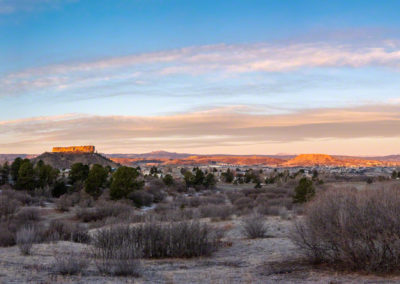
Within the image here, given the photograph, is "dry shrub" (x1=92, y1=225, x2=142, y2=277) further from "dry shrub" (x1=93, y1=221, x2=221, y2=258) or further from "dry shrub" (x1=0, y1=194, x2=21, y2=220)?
"dry shrub" (x1=0, y1=194, x2=21, y2=220)

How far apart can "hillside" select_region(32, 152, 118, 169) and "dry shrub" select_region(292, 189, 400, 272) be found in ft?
379

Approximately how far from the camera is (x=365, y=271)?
1027cm

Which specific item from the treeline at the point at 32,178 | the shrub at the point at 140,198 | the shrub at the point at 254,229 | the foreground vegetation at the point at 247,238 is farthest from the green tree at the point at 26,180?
the shrub at the point at 254,229

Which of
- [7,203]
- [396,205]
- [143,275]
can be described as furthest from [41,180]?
[396,205]

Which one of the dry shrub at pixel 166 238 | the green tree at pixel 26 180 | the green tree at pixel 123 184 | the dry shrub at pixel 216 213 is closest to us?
the dry shrub at pixel 166 238

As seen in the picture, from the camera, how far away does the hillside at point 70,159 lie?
12321cm

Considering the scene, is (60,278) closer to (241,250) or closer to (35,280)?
(35,280)

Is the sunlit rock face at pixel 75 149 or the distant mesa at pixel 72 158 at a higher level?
the sunlit rock face at pixel 75 149

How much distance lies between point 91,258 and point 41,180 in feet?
131

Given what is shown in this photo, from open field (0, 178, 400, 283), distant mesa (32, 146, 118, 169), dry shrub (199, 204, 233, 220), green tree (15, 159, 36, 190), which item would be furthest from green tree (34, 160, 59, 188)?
distant mesa (32, 146, 118, 169)

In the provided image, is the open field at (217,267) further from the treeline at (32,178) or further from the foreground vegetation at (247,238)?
the treeline at (32,178)

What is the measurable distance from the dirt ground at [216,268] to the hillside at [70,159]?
361 feet

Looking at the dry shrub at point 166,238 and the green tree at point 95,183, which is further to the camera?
the green tree at point 95,183

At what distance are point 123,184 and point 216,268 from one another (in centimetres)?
3022
